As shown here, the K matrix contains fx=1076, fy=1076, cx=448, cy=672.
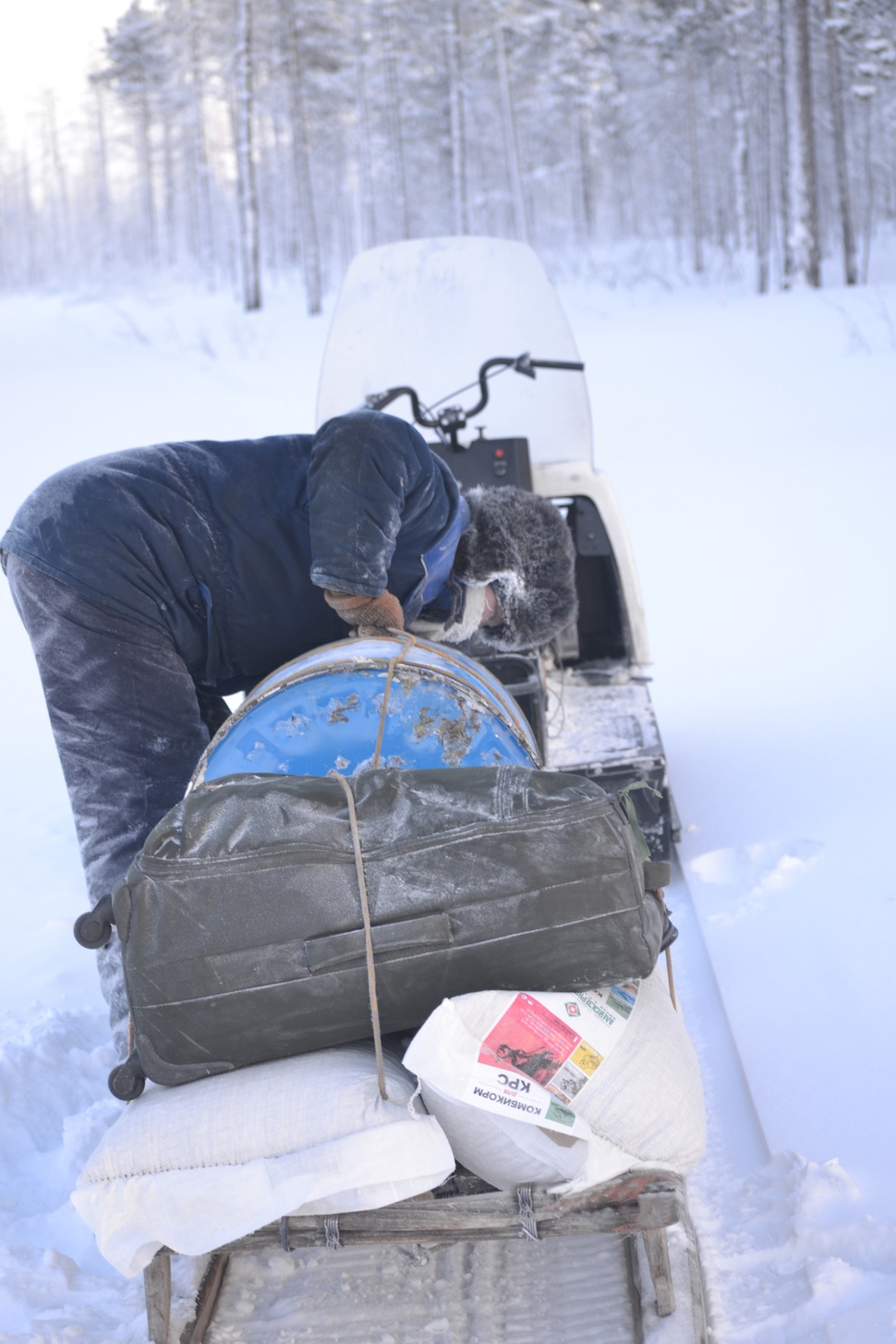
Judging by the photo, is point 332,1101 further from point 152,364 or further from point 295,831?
point 152,364

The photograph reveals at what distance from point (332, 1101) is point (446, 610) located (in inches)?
58.7

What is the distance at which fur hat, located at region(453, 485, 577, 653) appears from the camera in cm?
267

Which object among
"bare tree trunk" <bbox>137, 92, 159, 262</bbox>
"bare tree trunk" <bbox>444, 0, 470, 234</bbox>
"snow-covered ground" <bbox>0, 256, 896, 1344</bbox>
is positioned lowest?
"snow-covered ground" <bbox>0, 256, 896, 1344</bbox>

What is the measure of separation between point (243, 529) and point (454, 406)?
1.61 metres

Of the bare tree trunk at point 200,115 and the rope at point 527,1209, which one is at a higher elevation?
the bare tree trunk at point 200,115

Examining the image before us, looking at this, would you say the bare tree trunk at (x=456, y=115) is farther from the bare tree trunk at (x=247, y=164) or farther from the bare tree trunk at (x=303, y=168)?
the bare tree trunk at (x=247, y=164)

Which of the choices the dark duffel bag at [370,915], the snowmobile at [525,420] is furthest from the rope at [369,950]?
→ the snowmobile at [525,420]

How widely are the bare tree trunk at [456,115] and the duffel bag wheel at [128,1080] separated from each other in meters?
17.1

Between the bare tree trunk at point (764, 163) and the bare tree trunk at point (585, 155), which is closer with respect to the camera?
the bare tree trunk at point (764, 163)

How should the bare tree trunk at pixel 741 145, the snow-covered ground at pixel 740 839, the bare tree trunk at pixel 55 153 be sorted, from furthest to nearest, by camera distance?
1. the bare tree trunk at pixel 55 153
2. the bare tree trunk at pixel 741 145
3. the snow-covered ground at pixel 740 839

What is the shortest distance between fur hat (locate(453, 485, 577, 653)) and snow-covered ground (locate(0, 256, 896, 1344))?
1.00 m

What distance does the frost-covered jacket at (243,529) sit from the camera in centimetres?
226

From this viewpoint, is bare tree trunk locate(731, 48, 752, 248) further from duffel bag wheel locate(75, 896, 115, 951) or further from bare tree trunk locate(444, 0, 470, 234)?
duffel bag wheel locate(75, 896, 115, 951)

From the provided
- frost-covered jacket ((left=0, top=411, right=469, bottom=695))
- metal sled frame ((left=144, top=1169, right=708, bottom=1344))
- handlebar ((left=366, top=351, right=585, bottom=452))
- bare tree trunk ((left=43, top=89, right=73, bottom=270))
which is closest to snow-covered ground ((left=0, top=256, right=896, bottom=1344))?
metal sled frame ((left=144, top=1169, right=708, bottom=1344))
